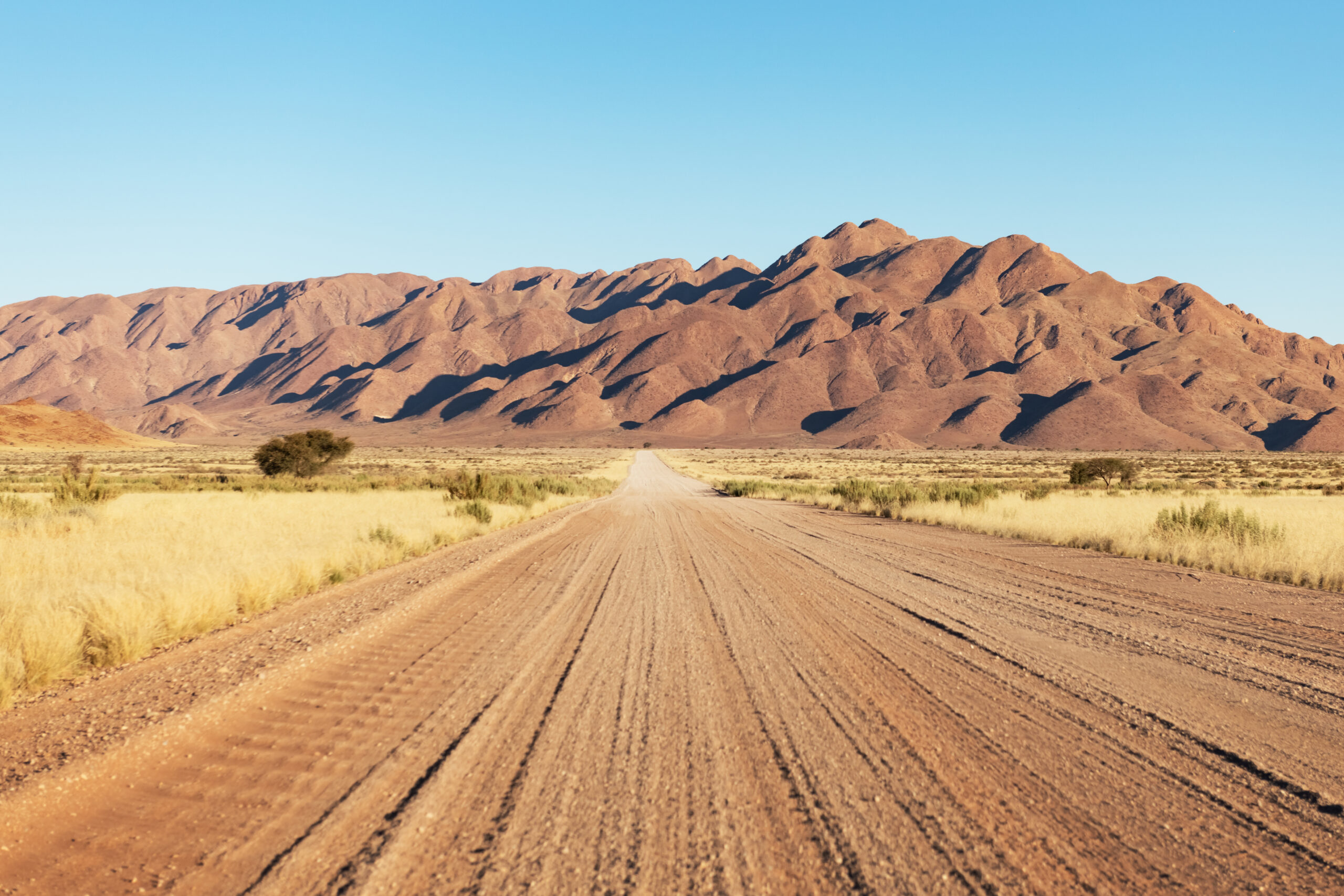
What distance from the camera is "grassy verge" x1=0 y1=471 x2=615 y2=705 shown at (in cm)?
780

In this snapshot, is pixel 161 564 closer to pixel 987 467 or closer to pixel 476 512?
pixel 476 512

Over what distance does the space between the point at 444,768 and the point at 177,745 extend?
2.16m

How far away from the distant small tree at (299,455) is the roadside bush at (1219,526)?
41.5 meters

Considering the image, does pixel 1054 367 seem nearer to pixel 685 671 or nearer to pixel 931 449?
pixel 931 449

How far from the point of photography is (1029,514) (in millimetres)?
23203

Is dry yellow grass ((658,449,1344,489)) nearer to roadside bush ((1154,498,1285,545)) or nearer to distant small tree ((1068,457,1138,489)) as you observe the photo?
distant small tree ((1068,457,1138,489))

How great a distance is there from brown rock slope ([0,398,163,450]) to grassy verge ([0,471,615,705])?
8963 centimetres

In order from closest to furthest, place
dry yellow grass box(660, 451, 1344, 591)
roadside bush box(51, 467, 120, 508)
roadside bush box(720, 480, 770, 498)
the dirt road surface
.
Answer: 1. the dirt road surface
2. dry yellow grass box(660, 451, 1344, 591)
3. roadside bush box(51, 467, 120, 508)
4. roadside bush box(720, 480, 770, 498)

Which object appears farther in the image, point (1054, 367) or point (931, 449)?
point (1054, 367)

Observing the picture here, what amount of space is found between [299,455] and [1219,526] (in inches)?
1684

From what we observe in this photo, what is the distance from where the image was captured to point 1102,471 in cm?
4450

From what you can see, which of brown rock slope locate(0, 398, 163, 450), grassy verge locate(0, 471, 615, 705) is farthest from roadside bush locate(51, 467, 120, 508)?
brown rock slope locate(0, 398, 163, 450)

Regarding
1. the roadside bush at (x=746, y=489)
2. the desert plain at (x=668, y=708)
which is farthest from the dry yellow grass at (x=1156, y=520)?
the roadside bush at (x=746, y=489)

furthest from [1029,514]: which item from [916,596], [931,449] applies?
[931,449]
